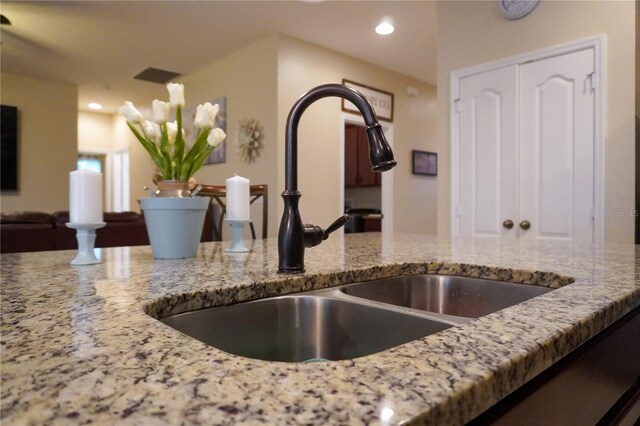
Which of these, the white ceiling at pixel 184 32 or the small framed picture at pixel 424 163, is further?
the small framed picture at pixel 424 163

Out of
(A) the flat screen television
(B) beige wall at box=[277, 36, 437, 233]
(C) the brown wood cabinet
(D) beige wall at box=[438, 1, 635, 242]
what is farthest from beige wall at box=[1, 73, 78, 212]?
(D) beige wall at box=[438, 1, 635, 242]

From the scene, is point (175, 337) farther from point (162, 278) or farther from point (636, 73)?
point (636, 73)

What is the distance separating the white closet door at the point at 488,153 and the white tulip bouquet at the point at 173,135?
7.80ft

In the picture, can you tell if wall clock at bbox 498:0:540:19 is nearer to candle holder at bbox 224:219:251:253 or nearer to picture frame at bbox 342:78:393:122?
picture frame at bbox 342:78:393:122

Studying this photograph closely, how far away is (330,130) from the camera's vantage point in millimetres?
4355

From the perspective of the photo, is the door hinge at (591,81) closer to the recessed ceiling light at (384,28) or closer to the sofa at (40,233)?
the recessed ceiling light at (384,28)

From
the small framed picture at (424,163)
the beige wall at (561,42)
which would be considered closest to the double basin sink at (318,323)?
the beige wall at (561,42)

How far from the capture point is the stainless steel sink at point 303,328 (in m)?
0.67

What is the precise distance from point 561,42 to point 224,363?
3.02 m

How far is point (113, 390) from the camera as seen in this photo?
0.99 ft

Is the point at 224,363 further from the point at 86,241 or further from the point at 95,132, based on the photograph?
the point at 95,132

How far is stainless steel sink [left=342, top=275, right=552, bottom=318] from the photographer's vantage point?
0.87 meters

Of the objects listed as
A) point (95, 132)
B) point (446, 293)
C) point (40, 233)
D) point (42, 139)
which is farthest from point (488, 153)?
point (95, 132)

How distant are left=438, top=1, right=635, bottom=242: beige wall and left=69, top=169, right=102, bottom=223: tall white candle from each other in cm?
267
